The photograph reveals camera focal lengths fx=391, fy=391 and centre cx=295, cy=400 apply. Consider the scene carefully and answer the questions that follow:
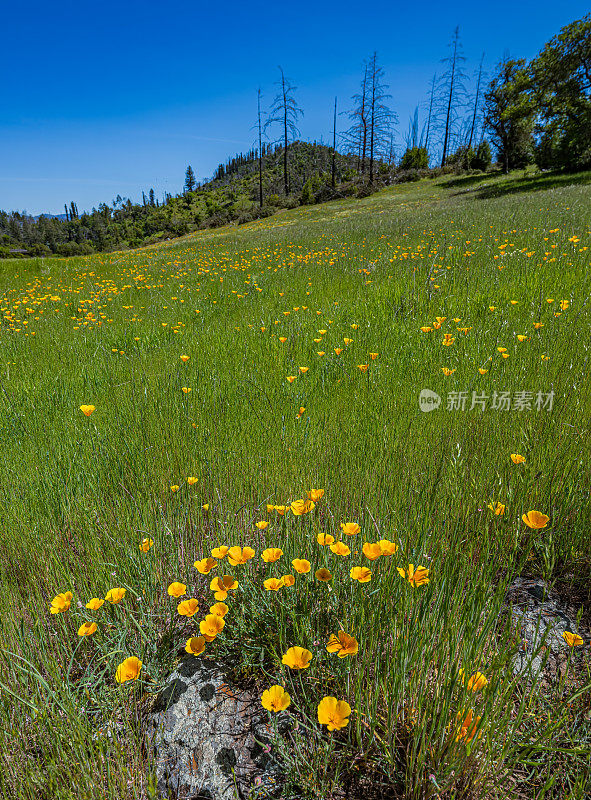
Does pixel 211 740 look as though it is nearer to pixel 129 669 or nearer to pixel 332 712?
pixel 129 669

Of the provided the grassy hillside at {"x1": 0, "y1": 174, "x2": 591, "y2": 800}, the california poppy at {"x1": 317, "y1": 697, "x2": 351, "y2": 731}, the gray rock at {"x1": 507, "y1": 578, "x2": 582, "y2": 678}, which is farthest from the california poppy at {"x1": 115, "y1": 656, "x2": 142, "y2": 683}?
the gray rock at {"x1": 507, "y1": 578, "x2": 582, "y2": 678}

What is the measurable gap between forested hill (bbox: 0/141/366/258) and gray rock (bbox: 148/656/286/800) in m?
50.0

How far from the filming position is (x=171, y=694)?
135cm

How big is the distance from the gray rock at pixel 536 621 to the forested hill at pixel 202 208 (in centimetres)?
4975

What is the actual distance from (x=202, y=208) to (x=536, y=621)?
12045 centimetres

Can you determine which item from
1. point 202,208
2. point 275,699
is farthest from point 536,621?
point 202,208

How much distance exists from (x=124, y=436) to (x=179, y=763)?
6.57 ft

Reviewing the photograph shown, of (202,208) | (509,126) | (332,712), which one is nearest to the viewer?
(332,712)

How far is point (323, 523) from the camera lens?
6.75 feet

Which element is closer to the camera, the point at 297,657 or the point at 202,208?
the point at 297,657

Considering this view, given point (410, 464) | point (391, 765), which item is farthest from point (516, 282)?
point (391, 765)

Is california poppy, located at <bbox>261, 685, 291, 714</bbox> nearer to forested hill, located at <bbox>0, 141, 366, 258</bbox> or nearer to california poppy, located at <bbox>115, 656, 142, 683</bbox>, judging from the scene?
california poppy, located at <bbox>115, 656, 142, 683</bbox>

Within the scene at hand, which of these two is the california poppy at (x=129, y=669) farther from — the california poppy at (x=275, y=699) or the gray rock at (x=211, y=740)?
the california poppy at (x=275, y=699)

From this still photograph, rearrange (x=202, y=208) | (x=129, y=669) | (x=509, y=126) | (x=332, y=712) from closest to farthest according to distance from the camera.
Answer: (x=332, y=712), (x=129, y=669), (x=509, y=126), (x=202, y=208)
